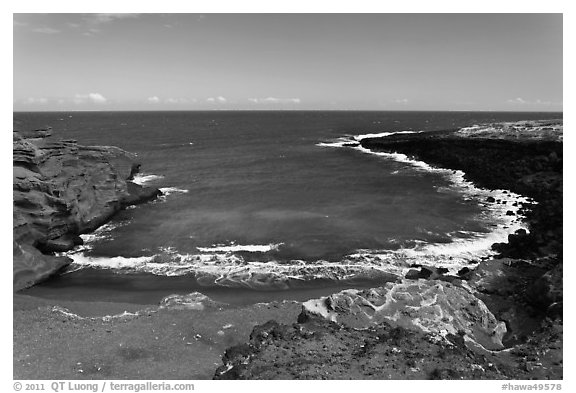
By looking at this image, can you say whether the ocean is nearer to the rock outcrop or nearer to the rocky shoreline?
the rocky shoreline

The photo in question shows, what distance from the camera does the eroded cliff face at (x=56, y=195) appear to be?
24078 mm

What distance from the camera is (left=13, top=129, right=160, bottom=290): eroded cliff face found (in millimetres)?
24078

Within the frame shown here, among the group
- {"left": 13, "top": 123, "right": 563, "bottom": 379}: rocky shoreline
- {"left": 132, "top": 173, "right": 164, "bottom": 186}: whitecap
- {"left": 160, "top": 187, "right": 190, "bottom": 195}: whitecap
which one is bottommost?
{"left": 13, "top": 123, "right": 563, "bottom": 379}: rocky shoreline

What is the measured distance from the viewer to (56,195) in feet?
95.2

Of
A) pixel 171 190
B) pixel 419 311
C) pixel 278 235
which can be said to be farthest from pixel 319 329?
pixel 171 190

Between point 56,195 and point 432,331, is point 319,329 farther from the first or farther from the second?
point 56,195

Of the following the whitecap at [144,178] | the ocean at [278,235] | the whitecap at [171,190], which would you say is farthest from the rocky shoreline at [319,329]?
the whitecap at [144,178]

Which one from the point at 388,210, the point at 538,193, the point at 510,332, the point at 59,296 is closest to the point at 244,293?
the point at 59,296

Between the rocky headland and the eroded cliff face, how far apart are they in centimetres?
1620

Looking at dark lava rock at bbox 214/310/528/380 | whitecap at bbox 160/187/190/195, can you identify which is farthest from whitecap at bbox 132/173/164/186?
dark lava rock at bbox 214/310/528/380

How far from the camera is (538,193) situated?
39938 millimetres

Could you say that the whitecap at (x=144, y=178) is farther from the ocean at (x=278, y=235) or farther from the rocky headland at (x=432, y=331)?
the rocky headland at (x=432, y=331)
